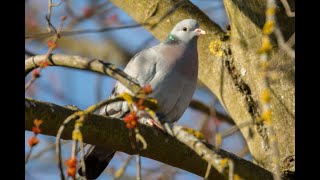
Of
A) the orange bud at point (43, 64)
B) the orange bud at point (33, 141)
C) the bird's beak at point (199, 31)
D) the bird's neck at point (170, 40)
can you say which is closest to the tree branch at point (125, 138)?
the orange bud at point (43, 64)

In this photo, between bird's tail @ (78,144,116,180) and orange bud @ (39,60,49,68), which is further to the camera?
bird's tail @ (78,144,116,180)

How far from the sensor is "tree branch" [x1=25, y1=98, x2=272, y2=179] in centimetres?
266

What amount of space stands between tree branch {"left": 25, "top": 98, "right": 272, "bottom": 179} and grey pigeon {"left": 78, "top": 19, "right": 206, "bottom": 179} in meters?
0.83

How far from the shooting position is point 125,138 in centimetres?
284

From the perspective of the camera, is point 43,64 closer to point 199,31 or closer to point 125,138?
point 125,138

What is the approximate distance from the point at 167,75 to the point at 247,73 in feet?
1.68

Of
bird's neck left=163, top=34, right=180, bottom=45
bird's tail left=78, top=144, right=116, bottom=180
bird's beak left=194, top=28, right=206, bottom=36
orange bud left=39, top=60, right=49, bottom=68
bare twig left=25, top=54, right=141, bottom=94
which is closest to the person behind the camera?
orange bud left=39, top=60, right=49, bottom=68

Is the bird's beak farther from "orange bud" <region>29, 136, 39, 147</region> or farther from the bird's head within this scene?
"orange bud" <region>29, 136, 39, 147</region>

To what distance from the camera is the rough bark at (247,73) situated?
3582 mm

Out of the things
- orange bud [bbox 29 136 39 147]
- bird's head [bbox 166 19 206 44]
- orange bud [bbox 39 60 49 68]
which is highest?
orange bud [bbox 39 60 49 68]

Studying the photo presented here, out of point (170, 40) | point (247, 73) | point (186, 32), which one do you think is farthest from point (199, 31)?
point (247, 73)

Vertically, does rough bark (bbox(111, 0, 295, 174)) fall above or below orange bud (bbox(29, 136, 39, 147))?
below

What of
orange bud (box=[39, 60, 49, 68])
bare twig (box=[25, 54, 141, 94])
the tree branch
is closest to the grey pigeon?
the tree branch
